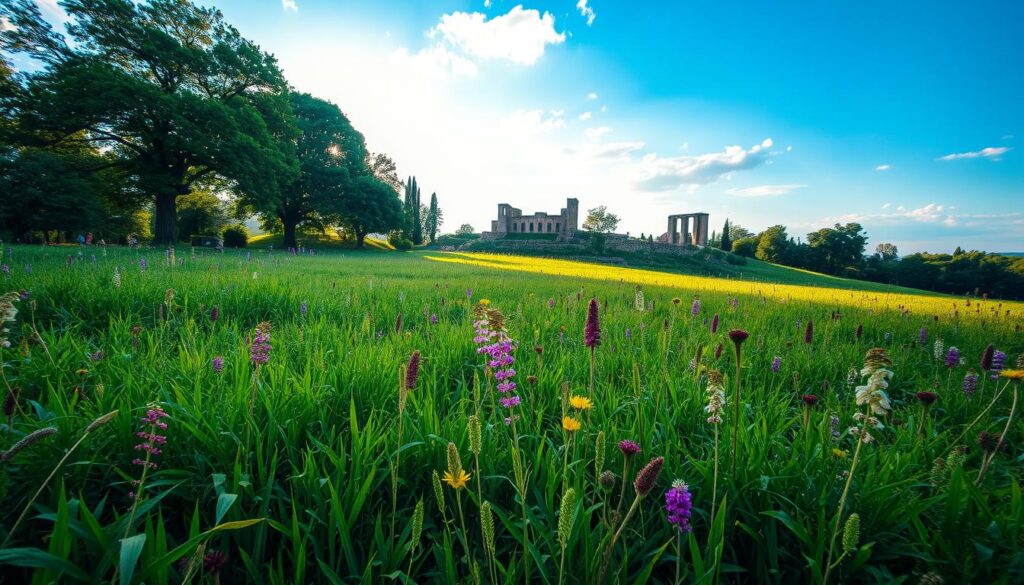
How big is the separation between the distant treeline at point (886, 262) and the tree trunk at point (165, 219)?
275ft

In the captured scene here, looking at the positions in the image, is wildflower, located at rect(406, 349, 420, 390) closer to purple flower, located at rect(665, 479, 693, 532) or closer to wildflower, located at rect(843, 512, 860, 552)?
purple flower, located at rect(665, 479, 693, 532)

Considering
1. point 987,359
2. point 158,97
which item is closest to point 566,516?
point 987,359

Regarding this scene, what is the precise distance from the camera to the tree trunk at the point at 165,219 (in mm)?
27266

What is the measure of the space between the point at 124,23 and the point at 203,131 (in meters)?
7.82

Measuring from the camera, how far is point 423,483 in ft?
5.79

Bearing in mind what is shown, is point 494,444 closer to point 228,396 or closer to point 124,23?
point 228,396

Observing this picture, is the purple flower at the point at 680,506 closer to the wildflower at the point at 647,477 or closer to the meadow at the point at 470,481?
the meadow at the point at 470,481

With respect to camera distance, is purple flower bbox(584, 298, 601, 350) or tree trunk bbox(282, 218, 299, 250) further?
tree trunk bbox(282, 218, 299, 250)

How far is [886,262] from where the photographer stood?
7462 cm

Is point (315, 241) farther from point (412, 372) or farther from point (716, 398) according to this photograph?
point (716, 398)

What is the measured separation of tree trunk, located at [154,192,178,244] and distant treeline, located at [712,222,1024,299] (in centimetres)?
8397

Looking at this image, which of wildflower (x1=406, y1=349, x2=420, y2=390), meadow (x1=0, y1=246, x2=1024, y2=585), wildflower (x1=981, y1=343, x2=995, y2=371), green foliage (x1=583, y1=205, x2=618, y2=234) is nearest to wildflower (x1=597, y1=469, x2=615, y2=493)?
meadow (x1=0, y1=246, x2=1024, y2=585)

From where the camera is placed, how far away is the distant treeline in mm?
56025

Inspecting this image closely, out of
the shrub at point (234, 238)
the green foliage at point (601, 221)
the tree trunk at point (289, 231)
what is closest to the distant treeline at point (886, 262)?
the green foliage at point (601, 221)
